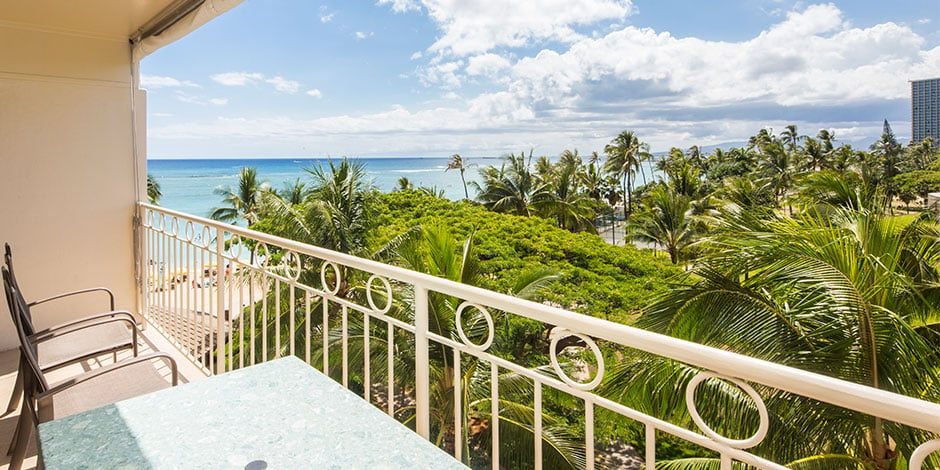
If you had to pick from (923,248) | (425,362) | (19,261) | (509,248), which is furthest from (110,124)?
(509,248)

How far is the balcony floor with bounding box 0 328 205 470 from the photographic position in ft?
6.73

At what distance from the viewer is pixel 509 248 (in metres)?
16.1

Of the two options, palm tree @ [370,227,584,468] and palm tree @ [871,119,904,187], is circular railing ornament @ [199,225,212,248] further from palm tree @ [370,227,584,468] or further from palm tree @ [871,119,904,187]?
palm tree @ [871,119,904,187]

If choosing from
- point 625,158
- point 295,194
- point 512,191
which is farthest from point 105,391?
point 625,158

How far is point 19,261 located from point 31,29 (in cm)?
139

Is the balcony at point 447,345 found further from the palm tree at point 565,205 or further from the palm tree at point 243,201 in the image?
the palm tree at point 243,201

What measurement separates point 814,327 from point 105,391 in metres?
5.81

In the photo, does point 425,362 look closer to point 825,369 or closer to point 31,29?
point 31,29

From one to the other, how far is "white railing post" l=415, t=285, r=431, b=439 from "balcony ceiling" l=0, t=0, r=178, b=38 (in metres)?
2.43

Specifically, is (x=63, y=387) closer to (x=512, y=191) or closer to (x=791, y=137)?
(x=512, y=191)

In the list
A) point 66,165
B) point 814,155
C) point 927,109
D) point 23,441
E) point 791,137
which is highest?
point 791,137

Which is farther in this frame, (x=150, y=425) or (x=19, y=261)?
(x=19, y=261)

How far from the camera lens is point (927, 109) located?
2267 centimetres

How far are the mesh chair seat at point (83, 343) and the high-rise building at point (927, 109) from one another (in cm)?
2564
